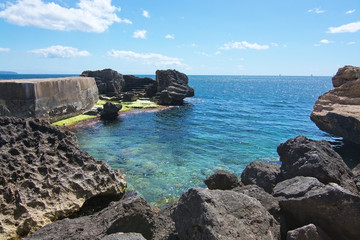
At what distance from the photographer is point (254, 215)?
5859mm

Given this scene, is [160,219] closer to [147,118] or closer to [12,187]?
[12,187]

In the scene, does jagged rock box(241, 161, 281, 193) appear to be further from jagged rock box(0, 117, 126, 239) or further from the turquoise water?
jagged rock box(0, 117, 126, 239)

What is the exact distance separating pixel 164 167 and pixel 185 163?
170 cm

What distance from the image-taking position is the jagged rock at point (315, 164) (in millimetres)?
9008

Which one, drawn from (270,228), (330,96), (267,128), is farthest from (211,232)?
(267,128)

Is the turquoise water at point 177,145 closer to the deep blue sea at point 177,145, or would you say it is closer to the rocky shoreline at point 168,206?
the deep blue sea at point 177,145

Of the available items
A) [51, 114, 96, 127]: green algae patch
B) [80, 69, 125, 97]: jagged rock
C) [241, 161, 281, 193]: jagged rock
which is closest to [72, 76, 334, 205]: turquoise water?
[51, 114, 96, 127]: green algae patch

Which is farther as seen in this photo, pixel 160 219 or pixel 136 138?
pixel 136 138

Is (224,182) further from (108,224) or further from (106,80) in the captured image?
(106,80)

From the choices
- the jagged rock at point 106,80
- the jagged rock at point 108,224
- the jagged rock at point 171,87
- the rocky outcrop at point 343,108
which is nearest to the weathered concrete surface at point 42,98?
the jagged rock at point 106,80

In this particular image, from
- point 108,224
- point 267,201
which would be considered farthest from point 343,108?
point 108,224

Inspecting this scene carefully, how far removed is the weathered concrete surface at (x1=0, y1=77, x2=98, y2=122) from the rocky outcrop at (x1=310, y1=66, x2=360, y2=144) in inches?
979

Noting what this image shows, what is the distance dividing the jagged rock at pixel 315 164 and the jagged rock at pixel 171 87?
3901 cm

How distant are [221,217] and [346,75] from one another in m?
24.7
